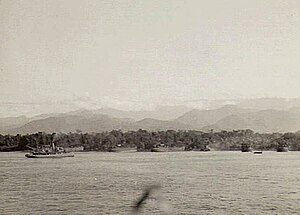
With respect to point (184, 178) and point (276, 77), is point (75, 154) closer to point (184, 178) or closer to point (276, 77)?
point (184, 178)

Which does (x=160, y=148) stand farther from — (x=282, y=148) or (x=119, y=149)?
(x=282, y=148)

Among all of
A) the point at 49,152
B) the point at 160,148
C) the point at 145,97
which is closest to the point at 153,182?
the point at 160,148

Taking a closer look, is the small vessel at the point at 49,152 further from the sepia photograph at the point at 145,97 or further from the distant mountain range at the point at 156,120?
the distant mountain range at the point at 156,120

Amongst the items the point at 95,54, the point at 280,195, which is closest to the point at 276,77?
the point at 280,195

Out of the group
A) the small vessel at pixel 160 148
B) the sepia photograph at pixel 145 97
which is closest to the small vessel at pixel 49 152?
the sepia photograph at pixel 145 97

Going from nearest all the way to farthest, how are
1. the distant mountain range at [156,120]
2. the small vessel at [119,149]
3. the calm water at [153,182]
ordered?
the calm water at [153,182] → the distant mountain range at [156,120] → the small vessel at [119,149]

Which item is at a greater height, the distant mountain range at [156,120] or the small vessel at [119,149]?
the distant mountain range at [156,120]

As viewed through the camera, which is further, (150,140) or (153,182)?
(150,140)

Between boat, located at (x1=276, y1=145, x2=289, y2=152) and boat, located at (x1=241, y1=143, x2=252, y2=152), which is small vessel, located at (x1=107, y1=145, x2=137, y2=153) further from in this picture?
boat, located at (x1=276, y1=145, x2=289, y2=152)
